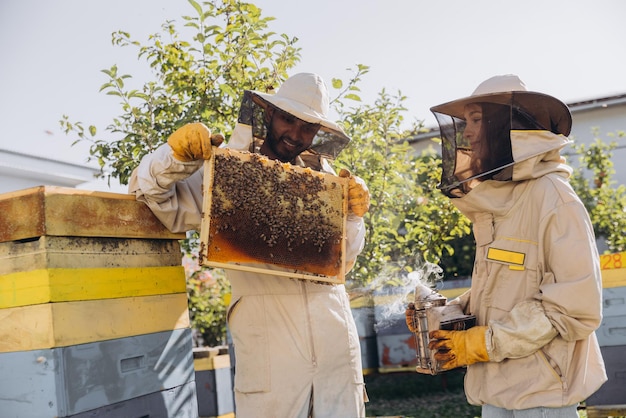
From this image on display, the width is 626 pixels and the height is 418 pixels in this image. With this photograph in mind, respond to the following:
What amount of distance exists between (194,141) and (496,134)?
128 centimetres

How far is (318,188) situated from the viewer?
297 cm

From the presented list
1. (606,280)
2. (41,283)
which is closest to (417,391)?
(606,280)

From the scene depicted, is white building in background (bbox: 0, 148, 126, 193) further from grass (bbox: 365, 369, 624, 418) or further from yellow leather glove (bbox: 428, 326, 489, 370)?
yellow leather glove (bbox: 428, 326, 489, 370)

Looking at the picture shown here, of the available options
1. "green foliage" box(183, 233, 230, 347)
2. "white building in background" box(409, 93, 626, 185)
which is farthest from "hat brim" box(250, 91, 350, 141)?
"white building in background" box(409, 93, 626, 185)

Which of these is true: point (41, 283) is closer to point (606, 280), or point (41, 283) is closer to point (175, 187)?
point (175, 187)

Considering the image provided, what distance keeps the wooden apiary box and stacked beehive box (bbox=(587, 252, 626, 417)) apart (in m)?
3.54

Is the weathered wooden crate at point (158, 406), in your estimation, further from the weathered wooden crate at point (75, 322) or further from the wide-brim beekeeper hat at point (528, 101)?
the wide-brim beekeeper hat at point (528, 101)

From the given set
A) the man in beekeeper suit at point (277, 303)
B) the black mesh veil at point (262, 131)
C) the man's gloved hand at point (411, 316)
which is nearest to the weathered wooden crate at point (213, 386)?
the man in beekeeper suit at point (277, 303)

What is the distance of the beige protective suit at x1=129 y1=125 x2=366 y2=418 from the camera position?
2809 millimetres

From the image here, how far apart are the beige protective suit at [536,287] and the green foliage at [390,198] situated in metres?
2.15

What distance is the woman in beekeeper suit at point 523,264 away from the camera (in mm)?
2410

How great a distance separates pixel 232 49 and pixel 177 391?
2.49m

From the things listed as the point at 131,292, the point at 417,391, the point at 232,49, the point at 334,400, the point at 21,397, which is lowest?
the point at 417,391

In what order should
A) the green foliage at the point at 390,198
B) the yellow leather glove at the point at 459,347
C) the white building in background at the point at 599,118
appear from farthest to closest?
the white building in background at the point at 599,118 → the green foliage at the point at 390,198 → the yellow leather glove at the point at 459,347
